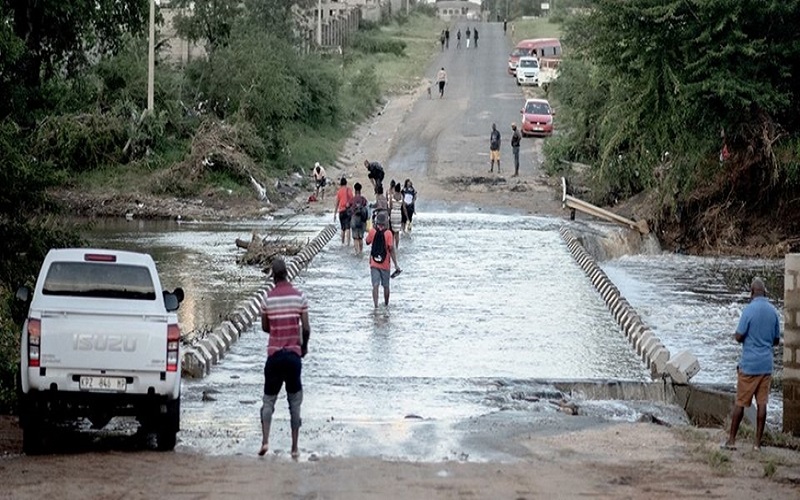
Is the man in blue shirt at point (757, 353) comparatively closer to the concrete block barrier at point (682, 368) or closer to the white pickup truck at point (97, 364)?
the concrete block barrier at point (682, 368)

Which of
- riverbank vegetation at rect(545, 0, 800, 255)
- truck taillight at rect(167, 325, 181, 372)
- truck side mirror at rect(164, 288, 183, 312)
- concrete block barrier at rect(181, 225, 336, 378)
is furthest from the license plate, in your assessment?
riverbank vegetation at rect(545, 0, 800, 255)

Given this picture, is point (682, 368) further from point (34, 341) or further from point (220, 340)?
point (34, 341)

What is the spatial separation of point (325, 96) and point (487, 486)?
51226 mm

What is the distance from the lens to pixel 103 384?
13.3 metres

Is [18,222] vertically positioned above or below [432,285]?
above

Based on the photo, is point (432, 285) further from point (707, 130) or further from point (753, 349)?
point (753, 349)

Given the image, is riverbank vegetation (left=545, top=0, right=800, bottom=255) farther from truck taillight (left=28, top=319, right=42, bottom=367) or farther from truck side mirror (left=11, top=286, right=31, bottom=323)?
truck taillight (left=28, top=319, right=42, bottom=367)

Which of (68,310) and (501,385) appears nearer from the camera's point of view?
(68,310)

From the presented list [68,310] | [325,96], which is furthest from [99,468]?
[325,96]

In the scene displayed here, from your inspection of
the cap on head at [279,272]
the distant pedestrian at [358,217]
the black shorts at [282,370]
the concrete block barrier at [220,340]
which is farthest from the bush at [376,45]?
the black shorts at [282,370]

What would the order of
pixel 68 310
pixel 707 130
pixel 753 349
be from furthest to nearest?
pixel 707 130 → pixel 753 349 → pixel 68 310

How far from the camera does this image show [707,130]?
37.8 meters

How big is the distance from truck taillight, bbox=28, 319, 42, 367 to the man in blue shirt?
6.35 m

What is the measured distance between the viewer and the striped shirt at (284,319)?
1313 cm
